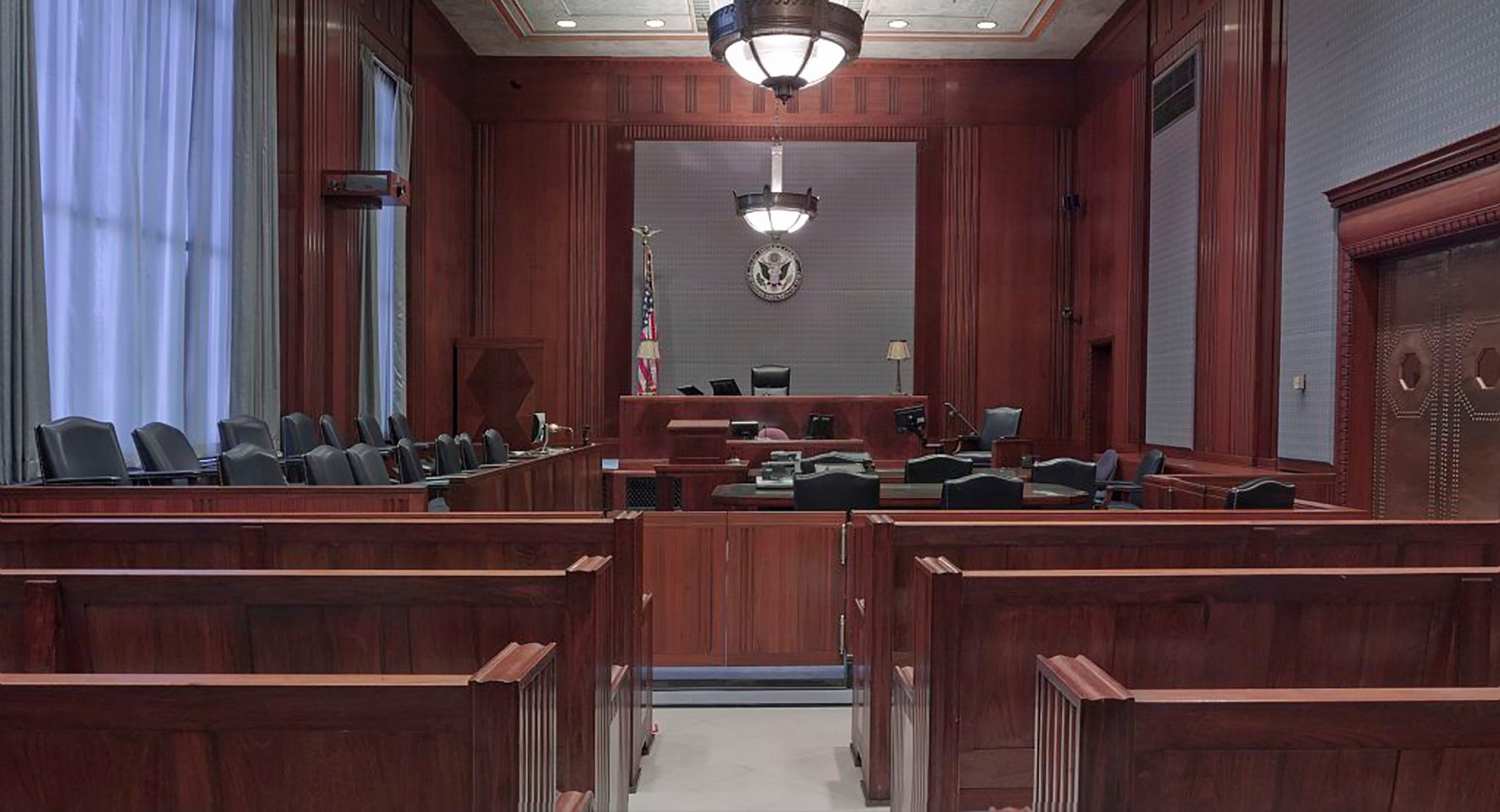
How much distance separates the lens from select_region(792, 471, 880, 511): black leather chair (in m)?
4.25

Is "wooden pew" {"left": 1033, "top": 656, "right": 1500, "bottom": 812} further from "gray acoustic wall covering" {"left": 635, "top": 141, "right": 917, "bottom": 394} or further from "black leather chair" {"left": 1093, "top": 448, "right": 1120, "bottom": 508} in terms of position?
"gray acoustic wall covering" {"left": 635, "top": 141, "right": 917, "bottom": 394}

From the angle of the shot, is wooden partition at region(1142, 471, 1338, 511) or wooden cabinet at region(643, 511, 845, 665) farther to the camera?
wooden partition at region(1142, 471, 1338, 511)

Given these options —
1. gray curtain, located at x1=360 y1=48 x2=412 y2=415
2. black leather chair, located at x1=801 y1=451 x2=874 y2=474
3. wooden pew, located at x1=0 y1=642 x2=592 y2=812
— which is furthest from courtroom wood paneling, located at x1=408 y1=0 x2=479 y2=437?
wooden pew, located at x1=0 y1=642 x2=592 y2=812

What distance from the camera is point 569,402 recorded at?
36.2 ft

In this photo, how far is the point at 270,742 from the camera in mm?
987

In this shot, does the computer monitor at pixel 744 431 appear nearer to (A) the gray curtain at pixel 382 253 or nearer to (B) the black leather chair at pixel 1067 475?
(B) the black leather chair at pixel 1067 475

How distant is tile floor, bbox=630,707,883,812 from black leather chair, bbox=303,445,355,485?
73.5 inches

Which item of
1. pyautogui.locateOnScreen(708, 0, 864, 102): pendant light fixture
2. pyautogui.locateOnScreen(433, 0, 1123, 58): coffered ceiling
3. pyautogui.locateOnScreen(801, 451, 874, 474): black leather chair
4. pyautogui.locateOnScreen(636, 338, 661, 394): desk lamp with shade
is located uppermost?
pyautogui.locateOnScreen(433, 0, 1123, 58): coffered ceiling

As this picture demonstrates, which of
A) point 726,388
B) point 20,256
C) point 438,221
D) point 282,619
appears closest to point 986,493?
point 282,619

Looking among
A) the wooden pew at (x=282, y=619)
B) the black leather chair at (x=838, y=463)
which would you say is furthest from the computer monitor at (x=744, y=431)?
the wooden pew at (x=282, y=619)

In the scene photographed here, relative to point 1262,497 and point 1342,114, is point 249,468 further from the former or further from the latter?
point 1342,114

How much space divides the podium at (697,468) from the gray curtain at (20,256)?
3096mm

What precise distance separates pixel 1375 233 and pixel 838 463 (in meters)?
3.51

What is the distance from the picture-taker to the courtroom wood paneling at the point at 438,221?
9.23m
